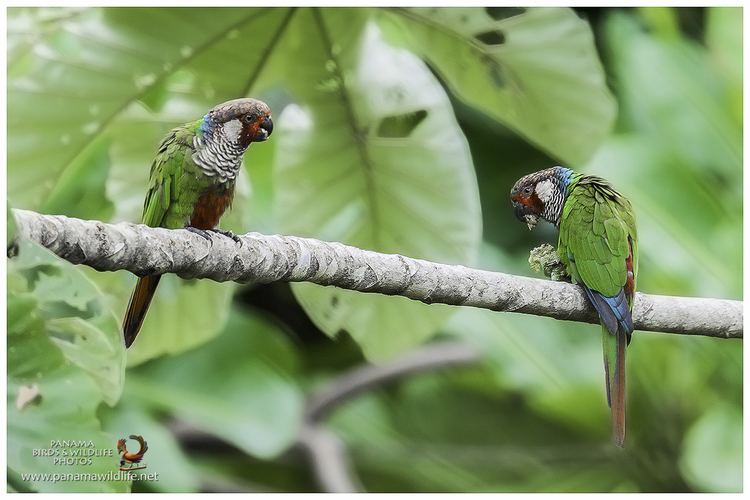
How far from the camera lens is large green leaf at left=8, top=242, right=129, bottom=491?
139cm

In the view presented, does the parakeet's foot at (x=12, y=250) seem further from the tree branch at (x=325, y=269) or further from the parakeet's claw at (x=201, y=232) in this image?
the parakeet's claw at (x=201, y=232)

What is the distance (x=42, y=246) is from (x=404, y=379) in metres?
1.51

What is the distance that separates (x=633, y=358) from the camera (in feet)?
7.17

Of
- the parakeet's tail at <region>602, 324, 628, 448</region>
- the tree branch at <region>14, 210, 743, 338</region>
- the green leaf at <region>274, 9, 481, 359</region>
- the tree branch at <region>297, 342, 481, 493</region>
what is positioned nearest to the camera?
the tree branch at <region>14, 210, 743, 338</region>

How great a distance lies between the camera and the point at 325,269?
4.57 ft

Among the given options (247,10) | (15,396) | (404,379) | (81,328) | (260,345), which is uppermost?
(247,10)

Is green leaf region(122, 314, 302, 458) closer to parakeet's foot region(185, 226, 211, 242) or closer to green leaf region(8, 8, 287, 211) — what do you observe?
green leaf region(8, 8, 287, 211)

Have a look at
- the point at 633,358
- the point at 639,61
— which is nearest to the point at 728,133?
the point at 639,61

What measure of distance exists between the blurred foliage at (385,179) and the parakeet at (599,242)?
0.10m

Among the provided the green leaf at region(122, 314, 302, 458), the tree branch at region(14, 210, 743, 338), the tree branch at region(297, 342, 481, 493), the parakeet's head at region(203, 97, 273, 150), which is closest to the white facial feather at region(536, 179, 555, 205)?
the tree branch at region(14, 210, 743, 338)

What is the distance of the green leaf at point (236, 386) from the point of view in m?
2.21

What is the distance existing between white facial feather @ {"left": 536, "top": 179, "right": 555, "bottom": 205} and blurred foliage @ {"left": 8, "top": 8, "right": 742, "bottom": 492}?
9 centimetres

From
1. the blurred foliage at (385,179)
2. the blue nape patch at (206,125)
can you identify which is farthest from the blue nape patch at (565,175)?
the blue nape patch at (206,125)
